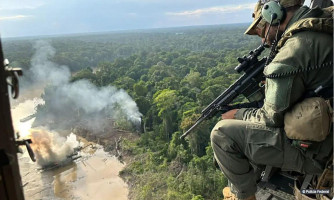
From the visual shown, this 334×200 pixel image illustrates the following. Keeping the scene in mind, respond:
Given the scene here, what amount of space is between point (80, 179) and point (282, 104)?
20.7 m

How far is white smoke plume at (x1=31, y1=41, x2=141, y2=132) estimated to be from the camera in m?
31.6

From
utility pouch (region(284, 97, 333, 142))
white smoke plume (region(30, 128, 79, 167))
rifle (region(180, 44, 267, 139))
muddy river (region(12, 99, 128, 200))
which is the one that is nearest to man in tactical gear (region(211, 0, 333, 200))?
utility pouch (region(284, 97, 333, 142))

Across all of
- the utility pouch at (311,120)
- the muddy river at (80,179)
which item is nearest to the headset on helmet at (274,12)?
the utility pouch at (311,120)

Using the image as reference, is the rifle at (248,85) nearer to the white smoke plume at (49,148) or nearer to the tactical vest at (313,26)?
the tactical vest at (313,26)

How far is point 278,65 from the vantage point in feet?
8.06

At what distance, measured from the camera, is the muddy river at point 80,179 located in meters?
19.5

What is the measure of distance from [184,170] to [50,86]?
24.2 meters

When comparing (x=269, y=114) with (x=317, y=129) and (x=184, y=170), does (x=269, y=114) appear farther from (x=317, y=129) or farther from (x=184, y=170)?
(x=184, y=170)

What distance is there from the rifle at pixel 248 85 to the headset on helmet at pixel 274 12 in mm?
422

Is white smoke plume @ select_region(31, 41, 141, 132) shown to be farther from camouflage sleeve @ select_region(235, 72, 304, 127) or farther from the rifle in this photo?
camouflage sleeve @ select_region(235, 72, 304, 127)

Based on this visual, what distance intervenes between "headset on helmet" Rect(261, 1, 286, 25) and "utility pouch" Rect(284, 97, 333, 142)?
0.87 metres

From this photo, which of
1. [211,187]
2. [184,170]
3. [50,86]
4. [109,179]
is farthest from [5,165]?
[50,86]

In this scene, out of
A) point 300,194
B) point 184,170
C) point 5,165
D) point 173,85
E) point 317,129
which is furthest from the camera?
point 173,85

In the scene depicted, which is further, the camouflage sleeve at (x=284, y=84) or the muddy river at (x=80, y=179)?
the muddy river at (x=80, y=179)
